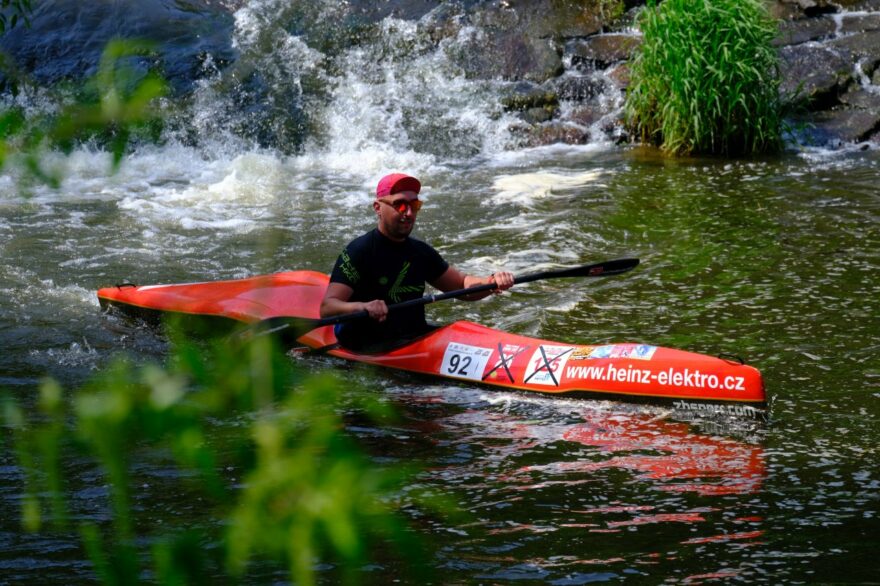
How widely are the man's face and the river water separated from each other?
54cm

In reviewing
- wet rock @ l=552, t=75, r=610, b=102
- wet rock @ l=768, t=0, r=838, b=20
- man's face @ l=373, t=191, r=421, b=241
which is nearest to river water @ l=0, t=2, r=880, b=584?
man's face @ l=373, t=191, r=421, b=241

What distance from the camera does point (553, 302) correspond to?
23.3 ft

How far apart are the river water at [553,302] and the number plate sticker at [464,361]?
10 cm

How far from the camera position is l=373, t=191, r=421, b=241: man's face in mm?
5266

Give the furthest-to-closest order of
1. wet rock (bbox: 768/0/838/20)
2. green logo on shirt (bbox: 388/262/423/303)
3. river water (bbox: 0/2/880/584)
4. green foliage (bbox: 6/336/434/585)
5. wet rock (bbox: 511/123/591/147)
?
wet rock (bbox: 768/0/838/20)
wet rock (bbox: 511/123/591/147)
green logo on shirt (bbox: 388/262/423/303)
river water (bbox: 0/2/880/584)
green foliage (bbox: 6/336/434/585)

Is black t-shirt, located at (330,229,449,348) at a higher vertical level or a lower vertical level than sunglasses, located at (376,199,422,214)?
lower

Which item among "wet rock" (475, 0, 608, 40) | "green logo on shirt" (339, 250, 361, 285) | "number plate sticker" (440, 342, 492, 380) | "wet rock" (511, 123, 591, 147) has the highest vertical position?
→ "wet rock" (475, 0, 608, 40)

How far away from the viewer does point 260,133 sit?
11.6 meters

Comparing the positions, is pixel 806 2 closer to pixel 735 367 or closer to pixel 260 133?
pixel 260 133

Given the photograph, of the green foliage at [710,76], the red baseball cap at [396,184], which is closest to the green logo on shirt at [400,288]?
the red baseball cap at [396,184]

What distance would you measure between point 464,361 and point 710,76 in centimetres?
596

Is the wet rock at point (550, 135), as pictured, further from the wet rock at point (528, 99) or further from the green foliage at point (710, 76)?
the green foliage at point (710, 76)

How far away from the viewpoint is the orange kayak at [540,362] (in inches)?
191

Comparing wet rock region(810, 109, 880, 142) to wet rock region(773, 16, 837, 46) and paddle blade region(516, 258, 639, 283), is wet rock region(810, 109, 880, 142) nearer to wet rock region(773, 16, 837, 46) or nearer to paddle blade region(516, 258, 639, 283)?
wet rock region(773, 16, 837, 46)
